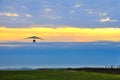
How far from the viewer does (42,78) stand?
6450 centimetres

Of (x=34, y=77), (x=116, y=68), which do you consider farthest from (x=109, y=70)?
(x=34, y=77)

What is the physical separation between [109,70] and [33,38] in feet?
76.4

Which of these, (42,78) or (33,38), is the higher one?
(33,38)

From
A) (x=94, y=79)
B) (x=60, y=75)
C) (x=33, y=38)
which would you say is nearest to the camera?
(x=94, y=79)

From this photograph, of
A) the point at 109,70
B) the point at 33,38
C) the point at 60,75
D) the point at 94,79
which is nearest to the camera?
the point at 94,79

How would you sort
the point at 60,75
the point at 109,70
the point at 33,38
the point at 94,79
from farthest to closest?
the point at 109,70 → the point at 33,38 → the point at 60,75 → the point at 94,79

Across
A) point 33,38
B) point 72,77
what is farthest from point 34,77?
point 33,38

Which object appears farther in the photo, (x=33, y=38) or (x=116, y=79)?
(x=33, y=38)

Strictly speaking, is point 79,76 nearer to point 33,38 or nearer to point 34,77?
point 34,77

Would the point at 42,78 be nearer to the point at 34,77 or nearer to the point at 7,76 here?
the point at 34,77

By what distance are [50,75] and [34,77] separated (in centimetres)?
375

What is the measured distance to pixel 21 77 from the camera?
216 feet

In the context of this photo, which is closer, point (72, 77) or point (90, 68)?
point (72, 77)

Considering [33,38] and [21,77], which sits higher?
[33,38]
